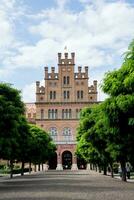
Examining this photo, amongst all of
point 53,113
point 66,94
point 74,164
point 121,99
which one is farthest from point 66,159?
point 121,99

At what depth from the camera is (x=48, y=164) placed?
5399 inches

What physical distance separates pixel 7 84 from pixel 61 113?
93589mm

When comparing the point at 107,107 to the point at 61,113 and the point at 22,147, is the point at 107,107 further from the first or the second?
the point at 61,113

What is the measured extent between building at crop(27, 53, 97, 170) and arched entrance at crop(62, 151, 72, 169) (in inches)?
90.9

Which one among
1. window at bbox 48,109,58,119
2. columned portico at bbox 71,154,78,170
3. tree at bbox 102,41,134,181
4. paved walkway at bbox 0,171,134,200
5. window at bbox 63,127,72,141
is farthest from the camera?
window at bbox 63,127,72,141

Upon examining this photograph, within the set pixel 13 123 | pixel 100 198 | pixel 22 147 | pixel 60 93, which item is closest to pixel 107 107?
pixel 100 198

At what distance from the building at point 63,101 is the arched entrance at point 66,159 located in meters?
2.31

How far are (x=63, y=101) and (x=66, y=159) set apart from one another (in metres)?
16.2


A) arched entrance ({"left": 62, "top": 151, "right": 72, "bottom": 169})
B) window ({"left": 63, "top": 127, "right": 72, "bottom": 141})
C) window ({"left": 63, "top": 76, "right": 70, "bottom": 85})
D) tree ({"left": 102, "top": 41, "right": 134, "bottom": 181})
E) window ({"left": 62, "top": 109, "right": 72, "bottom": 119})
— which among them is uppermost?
window ({"left": 63, "top": 76, "right": 70, "bottom": 85})

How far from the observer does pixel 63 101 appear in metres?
134

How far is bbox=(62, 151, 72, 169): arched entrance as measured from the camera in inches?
5394

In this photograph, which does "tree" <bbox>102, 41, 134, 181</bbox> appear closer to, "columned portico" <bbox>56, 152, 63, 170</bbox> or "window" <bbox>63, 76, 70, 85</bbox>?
"columned portico" <bbox>56, 152, 63, 170</bbox>

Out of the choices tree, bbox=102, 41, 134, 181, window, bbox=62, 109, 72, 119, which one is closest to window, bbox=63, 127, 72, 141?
window, bbox=62, 109, 72, 119

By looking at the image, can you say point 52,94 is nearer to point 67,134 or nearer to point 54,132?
point 54,132
